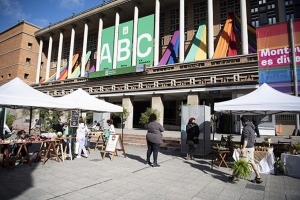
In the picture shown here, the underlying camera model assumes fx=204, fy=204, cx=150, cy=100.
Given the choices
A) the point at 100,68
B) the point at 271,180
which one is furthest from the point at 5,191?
the point at 100,68

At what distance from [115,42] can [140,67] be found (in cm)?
651

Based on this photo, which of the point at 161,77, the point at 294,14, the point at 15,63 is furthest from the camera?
the point at 15,63

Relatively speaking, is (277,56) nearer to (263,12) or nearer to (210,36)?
(210,36)

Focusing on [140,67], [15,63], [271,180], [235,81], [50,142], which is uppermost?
[15,63]

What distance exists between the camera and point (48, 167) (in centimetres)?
733

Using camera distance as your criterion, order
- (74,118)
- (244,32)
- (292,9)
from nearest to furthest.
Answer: (74,118), (244,32), (292,9)

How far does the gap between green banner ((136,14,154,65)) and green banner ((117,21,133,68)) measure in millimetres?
1496

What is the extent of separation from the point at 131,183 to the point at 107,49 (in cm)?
2362

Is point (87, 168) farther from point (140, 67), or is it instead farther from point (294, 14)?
point (294, 14)

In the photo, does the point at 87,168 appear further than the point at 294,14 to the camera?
No

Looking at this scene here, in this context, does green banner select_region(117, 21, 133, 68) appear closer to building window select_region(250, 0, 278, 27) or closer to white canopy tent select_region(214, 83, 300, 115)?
building window select_region(250, 0, 278, 27)

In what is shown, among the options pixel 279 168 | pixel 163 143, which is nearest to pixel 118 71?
pixel 163 143

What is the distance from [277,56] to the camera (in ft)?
53.0

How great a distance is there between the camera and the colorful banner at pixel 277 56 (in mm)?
15367
